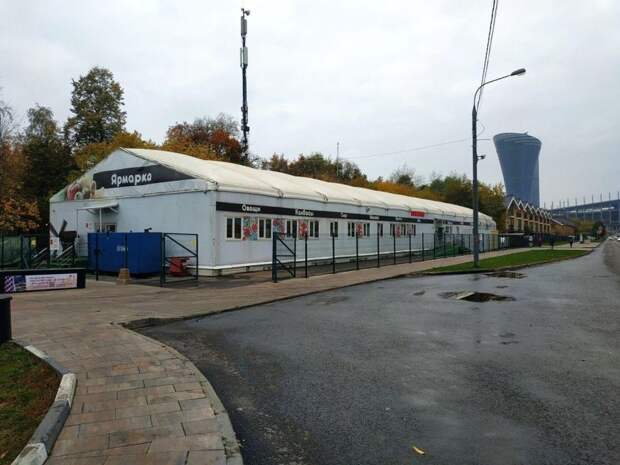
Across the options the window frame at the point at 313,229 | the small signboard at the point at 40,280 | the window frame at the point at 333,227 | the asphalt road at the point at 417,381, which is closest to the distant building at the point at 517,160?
the window frame at the point at 333,227

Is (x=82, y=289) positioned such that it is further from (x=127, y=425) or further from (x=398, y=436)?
(x=398, y=436)

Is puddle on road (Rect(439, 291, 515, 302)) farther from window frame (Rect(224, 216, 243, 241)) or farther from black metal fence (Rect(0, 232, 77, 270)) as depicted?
black metal fence (Rect(0, 232, 77, 270))

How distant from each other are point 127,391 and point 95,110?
55466mm

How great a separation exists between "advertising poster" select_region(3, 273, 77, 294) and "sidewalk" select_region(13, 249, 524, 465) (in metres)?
3.31

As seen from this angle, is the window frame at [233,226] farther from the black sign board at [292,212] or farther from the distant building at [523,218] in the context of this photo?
the distant building at [523,218]

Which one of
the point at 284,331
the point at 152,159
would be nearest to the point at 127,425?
the point at 284,331

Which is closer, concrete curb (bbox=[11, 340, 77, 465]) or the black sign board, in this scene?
concrete curb (bbox=[11, 340, 77, 465])

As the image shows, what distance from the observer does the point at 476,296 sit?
13.2 m

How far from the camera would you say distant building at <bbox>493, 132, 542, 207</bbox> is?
163m

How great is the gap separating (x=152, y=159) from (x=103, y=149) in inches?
1015

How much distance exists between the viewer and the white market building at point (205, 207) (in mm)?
20328

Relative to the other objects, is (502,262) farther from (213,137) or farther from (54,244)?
(213,137)

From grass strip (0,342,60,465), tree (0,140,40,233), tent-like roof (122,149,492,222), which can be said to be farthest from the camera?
tree (0,140,40,233)

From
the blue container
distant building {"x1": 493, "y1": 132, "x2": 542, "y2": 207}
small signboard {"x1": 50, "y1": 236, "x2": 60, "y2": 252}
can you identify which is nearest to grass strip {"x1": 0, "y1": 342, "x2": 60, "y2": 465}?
the blue container
